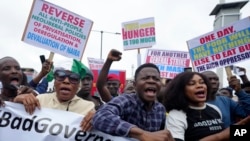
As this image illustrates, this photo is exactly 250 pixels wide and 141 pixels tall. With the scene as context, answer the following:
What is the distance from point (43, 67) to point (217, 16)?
27.7 ft

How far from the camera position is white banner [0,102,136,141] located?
294 centimetres

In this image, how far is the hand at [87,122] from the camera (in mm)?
2775

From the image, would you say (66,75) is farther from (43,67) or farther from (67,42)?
(67,42)

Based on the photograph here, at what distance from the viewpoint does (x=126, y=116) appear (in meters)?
2.74

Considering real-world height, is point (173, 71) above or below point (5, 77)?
above

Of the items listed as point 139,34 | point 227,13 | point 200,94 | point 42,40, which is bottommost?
point 200,94

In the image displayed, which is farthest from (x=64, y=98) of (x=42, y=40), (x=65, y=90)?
(x=42, y=40)

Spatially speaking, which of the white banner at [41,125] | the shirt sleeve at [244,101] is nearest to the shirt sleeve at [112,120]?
the white banner at [41,125]

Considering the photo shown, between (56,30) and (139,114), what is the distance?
119 inches

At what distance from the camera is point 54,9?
17.4 ft

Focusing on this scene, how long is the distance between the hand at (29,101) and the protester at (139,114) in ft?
2.02

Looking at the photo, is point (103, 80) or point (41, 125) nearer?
point (41, 125)

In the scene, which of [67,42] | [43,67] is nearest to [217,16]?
[67,42]

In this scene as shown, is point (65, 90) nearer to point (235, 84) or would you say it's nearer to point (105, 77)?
point (105, 77)
